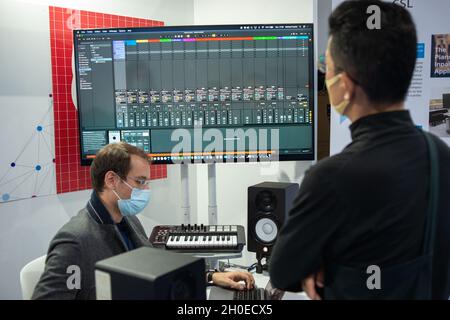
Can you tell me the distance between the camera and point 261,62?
100 inches

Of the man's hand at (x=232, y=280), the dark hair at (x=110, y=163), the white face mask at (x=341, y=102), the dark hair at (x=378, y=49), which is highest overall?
the dark hair at (x=378, y=49)

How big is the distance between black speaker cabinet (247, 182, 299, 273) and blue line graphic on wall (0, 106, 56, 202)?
3.75ft

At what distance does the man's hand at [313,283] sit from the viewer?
1.15 metres

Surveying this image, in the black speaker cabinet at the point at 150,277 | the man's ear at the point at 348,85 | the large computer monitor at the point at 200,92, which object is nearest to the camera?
the black speaker cabinet at the point at 150,277

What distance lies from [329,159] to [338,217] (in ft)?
0.45

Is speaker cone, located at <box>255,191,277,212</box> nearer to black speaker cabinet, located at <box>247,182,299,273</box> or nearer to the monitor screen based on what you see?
Result: black speaker cabinet, located at <box>247,182,299,273</box>

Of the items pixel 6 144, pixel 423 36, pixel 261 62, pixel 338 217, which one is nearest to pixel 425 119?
pixel 423 36

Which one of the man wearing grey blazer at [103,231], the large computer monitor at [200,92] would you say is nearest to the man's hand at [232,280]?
the man wearing grey blazer at [103,231]

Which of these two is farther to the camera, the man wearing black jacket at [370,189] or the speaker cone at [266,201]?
the speaker cone at [266,201]

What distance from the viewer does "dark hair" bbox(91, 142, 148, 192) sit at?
75.2 inches

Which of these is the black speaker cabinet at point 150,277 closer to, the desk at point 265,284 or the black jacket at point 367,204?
the black jacket at point 367,204

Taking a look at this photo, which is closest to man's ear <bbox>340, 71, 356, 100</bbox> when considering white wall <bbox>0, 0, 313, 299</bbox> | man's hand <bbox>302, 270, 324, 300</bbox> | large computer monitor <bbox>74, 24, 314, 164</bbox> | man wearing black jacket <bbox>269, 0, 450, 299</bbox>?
man wearing black jacket <bbox>269, 0, 450, 299</bbox>

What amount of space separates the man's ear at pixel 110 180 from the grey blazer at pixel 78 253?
0.16m

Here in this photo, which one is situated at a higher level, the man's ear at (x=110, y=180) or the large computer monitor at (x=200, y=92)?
the large computer monitor at (x=200, y=92)
